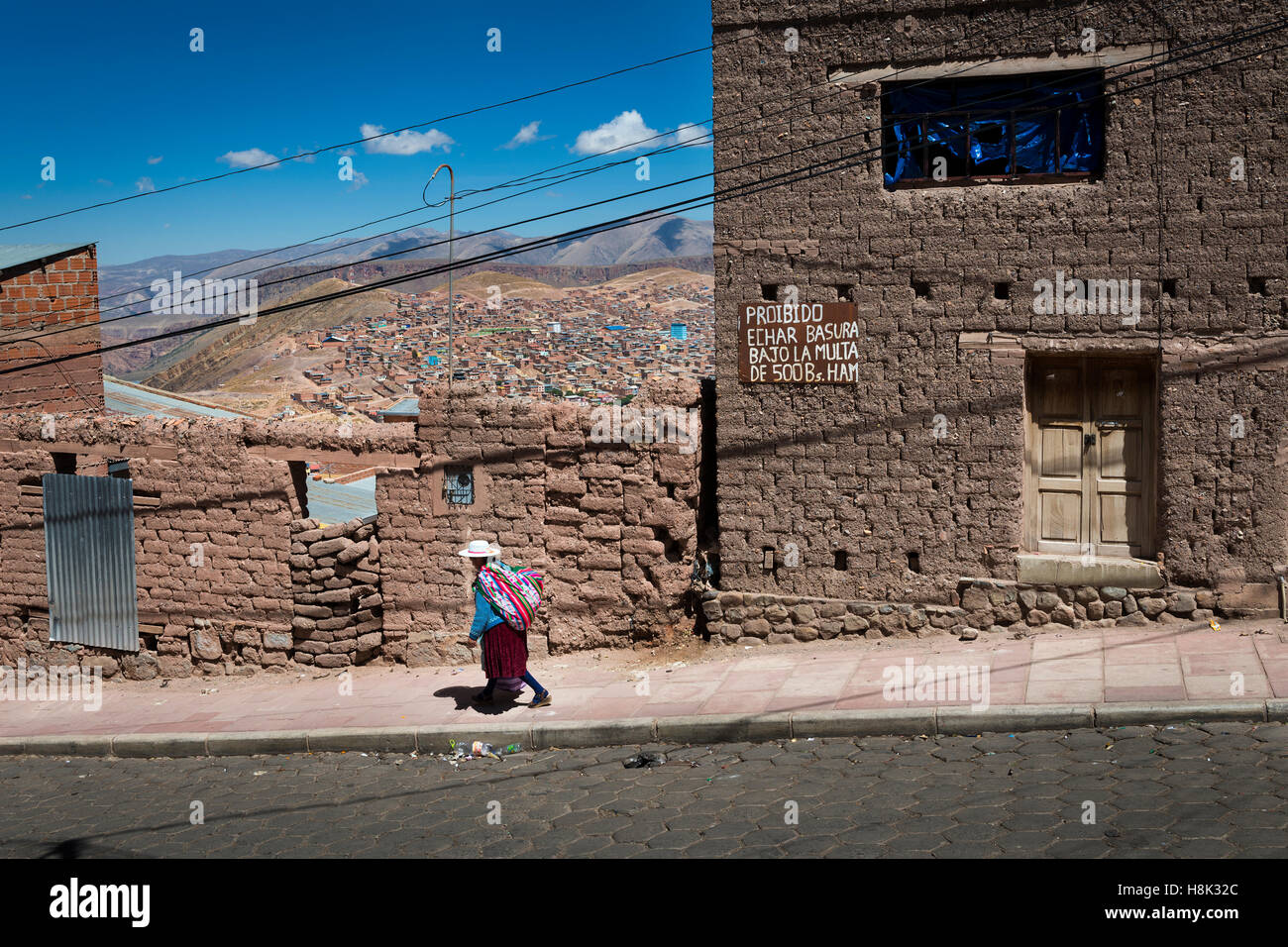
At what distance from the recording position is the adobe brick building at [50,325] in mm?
16625

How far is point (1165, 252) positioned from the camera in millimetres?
9977

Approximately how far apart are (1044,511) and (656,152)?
6.15m

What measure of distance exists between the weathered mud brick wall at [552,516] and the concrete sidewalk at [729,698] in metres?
0.51

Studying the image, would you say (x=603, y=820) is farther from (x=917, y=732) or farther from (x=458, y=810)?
(x=917, y=732)

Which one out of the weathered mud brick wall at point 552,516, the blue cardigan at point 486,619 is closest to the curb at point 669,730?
the blue cardigan at point 486,619

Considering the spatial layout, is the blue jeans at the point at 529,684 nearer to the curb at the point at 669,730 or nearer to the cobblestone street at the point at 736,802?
the curb at the point at 669,730

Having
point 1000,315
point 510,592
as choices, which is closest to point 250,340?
point 510,592

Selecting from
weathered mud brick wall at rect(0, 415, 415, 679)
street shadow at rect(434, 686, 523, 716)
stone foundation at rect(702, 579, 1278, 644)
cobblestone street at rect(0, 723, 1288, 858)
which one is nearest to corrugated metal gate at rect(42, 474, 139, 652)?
weathered mud brick wall at rect(0, 415, 415, 679)

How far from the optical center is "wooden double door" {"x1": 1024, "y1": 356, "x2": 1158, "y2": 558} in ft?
34.2

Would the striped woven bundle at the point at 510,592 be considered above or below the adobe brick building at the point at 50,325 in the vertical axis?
below

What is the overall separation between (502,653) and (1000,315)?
558cm

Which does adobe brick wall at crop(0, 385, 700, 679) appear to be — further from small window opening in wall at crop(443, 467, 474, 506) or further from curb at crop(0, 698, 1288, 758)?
curb at crop(0, 698, 1288, 758)

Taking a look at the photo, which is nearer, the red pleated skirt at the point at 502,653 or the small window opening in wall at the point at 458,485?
the red pleated skirt at the point at 502,653

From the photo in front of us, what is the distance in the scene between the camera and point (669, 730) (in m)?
8.91
